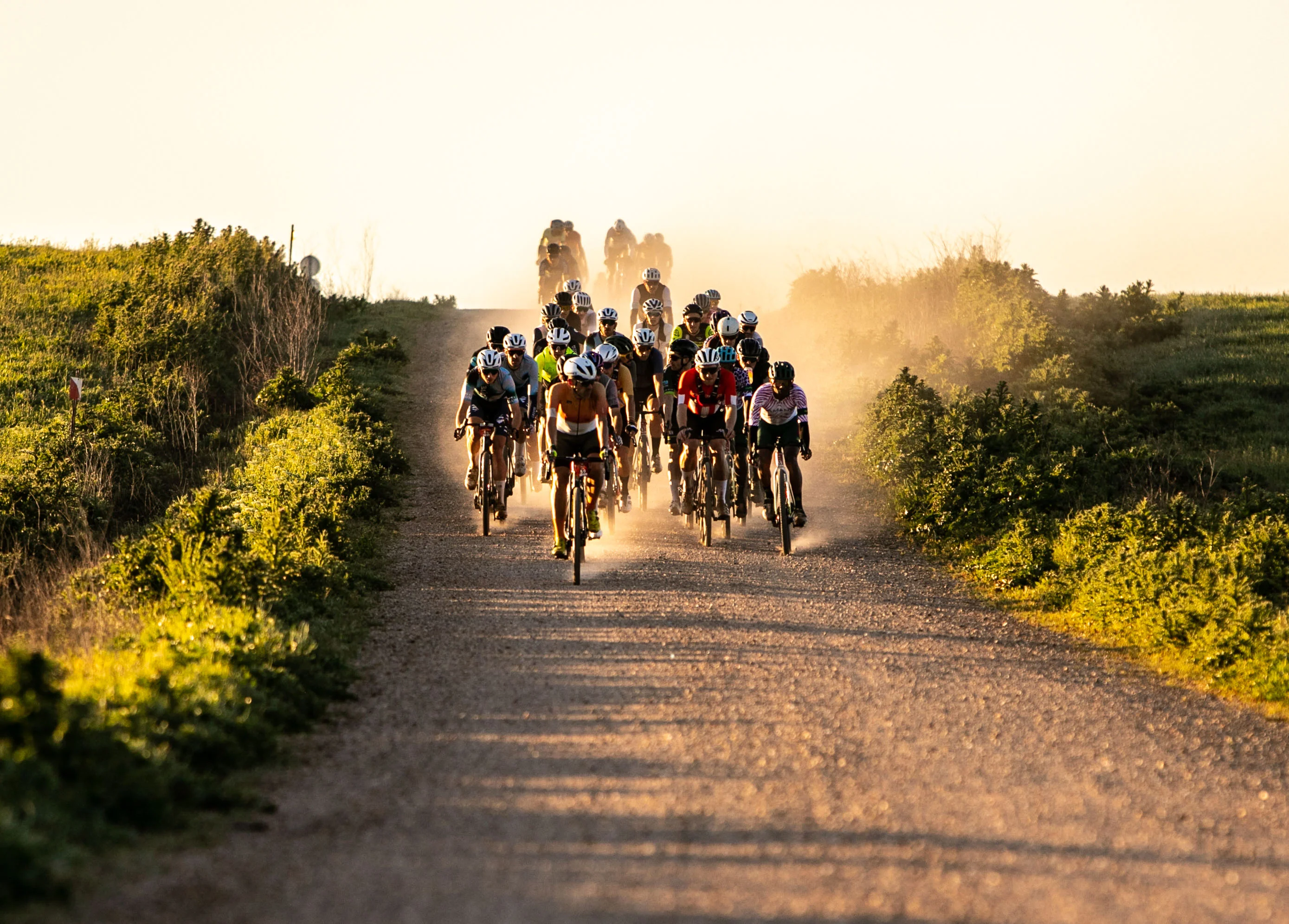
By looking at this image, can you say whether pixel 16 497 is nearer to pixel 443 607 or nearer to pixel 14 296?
pixel 443 607

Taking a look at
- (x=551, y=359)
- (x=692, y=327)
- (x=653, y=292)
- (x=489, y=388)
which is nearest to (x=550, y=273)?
(x=653, y=292)

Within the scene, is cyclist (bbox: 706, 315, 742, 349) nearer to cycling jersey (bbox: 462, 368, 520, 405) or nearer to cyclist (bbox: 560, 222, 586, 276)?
cycling jersey (bbox: 462, 368, 520, 405)

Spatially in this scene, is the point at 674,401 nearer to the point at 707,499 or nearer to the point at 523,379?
the point at 707,499

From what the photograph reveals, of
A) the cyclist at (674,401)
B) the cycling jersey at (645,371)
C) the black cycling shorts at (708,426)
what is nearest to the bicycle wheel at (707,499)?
the black cycling shorts at (708,426)

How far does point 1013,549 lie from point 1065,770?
7013mm

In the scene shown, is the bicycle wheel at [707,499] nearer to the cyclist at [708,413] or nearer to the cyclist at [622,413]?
the cyclist at [708,413]

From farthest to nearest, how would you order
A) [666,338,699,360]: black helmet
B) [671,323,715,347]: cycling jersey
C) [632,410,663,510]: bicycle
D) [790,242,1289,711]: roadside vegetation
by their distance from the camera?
[632,410,663,510]: bicycle < [671,323,715,347]: cycling jersey < [666,338,699,360]: black helmet < [790,242,1289,711]: roadside vegetation

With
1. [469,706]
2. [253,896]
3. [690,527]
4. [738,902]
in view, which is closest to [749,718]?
[469,706]

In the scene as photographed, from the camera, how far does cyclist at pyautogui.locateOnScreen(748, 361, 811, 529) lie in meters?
15.2

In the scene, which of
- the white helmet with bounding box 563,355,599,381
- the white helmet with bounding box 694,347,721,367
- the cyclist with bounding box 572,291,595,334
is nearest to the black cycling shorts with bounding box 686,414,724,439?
the white helmet with bounding box 694,347,721,367

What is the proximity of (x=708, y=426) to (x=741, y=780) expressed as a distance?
29.0ft

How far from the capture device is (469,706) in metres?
8.39

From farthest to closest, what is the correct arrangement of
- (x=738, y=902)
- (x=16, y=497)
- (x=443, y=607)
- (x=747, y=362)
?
1. (x=16, y=497)
2. (x=747, y=362)
3. (x=443, y=607)
4. (x=738, y=902)

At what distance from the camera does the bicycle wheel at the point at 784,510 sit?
49.3ft
